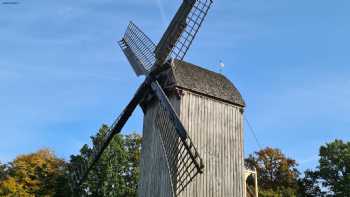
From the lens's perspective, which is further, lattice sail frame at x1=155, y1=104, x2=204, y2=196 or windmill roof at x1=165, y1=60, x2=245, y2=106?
windmill roof at x1=165, y1=60, x2=245, y2=106

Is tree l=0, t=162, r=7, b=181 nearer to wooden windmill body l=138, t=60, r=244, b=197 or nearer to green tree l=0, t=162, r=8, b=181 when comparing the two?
green tree l=0, t=162, r=8, b=181

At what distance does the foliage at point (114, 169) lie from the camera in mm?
32562

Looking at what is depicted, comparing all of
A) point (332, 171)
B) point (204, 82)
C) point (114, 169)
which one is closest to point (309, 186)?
point (332, 171)

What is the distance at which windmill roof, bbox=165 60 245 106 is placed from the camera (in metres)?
16.8

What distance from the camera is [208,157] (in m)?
16.3

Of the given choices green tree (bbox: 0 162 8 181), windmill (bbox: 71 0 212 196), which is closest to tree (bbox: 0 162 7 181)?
green tree (bbox: 0 162 8 181)

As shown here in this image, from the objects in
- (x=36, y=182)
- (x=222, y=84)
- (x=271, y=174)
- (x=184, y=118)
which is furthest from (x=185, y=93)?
(x=271, y=174)

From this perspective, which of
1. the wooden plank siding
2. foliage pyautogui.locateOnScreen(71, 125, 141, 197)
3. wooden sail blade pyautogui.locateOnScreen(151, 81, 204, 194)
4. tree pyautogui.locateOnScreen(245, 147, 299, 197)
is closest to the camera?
wooden sail blade pyautogui.locateOnScreen(151, 81, 204, 194)

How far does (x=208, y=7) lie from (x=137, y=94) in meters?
Result: 4.58

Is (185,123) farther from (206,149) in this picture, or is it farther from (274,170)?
(274,170)

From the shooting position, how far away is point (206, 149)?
53.6 ft

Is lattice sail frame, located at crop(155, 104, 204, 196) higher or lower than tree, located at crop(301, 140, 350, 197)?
lower

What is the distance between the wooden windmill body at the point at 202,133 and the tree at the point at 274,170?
1916 centimetres

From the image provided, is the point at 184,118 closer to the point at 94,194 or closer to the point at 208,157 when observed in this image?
the point at 208,157
